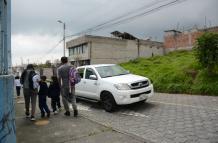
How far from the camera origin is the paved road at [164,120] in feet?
18.1

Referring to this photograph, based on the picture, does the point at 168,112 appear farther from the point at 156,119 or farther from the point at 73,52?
the point at 73,52

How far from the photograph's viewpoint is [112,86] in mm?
8477

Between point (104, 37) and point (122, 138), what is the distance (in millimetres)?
35517

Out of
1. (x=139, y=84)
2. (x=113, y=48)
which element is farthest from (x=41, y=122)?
(x=113, y=48)

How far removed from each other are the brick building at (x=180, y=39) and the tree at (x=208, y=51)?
23.1 meters

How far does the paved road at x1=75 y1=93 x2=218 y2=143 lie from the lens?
5527mm

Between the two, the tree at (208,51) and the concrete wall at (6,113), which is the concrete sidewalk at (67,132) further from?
the tree at (208,51)

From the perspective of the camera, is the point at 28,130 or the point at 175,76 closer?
the point at 28,130

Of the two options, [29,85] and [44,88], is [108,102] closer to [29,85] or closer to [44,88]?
[44,88]

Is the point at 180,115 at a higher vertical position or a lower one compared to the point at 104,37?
lower

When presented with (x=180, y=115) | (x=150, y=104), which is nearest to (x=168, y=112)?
Result: (x=180, y=115)

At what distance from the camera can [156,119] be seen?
7.26m

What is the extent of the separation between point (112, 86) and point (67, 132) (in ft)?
8.84

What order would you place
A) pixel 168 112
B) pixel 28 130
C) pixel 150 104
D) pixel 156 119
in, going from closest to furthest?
pixel 28 130
pixel 156 119
pixel 168 112
pixel 150 104
